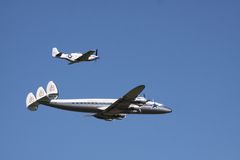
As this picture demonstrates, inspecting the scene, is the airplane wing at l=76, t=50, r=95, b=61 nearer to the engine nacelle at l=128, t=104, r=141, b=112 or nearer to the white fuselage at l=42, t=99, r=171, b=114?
the white fuselage at l=42, t=99, r=171, b=114

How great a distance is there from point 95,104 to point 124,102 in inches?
175

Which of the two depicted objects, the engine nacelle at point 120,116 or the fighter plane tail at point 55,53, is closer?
the engine nacelle at point 120,116

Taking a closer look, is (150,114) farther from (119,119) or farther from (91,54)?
(91,54)

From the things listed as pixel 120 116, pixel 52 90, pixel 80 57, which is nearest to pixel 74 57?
pixel 80 57

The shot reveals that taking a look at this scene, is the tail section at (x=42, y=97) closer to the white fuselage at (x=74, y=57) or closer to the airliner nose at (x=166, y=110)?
the white fuselage at (x=74, y=57)

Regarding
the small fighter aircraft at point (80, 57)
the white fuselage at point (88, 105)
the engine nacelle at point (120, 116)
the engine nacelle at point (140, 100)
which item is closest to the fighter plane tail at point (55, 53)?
the small fighter aircraft at point (80, 57)

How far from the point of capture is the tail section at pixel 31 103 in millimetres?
87631

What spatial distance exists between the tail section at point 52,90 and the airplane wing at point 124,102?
7.26m

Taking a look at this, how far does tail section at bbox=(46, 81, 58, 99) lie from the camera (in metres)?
86.2

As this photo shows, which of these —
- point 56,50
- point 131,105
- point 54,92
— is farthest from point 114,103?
point 56,50

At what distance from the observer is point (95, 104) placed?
86.8 meters

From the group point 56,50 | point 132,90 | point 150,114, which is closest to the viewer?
point 132,90

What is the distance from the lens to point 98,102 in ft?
286

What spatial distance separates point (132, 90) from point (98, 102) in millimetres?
6595
